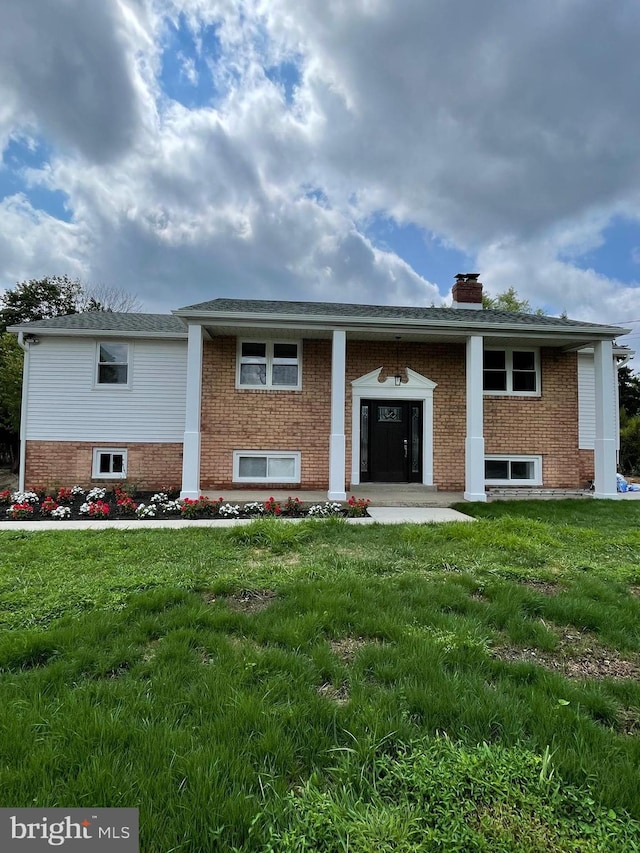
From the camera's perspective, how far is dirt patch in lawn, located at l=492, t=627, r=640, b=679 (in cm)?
242

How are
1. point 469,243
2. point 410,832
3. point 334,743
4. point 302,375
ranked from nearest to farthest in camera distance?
point 410,832, point 334,743, point 302,375, point 469,243

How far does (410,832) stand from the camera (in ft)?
4.45

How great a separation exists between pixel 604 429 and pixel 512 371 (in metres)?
2.42

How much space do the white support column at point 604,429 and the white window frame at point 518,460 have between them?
4.23 feet

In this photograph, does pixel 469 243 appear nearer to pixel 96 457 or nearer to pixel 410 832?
pixel 96 457

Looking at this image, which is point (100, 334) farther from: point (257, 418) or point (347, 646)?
point (347, 646)

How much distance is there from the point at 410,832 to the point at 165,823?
800mm

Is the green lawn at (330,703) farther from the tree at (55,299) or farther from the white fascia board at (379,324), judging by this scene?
the tree at (55,299)

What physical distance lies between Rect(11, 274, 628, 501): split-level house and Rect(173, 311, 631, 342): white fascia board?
1.27 feet

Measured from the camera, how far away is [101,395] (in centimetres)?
1005

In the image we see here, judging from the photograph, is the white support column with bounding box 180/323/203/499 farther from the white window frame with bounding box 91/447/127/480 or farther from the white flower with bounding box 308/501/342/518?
the white window frame with bounding box 91/447/127/480

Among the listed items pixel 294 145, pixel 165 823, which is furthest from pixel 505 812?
pixel 294 145

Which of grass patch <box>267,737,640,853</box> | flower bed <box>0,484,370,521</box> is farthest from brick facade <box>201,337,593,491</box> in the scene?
grass patch <box>267,737,640,853</box>

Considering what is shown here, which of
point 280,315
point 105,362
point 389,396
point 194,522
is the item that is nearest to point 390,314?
point 389,396
